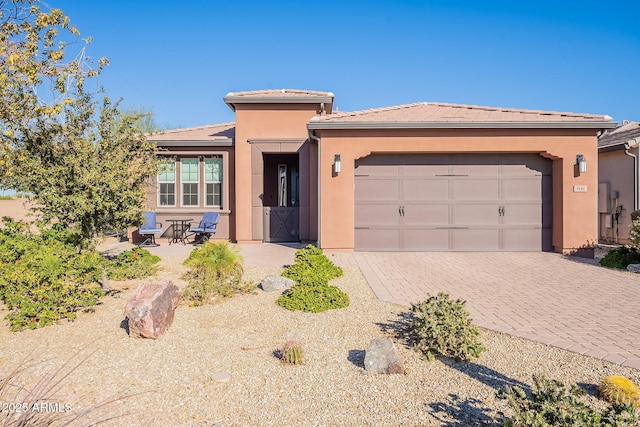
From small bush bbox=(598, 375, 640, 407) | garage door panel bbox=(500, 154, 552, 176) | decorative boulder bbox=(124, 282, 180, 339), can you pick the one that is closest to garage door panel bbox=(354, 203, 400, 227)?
garage door panel bbox=(500, 154, 552, 176)

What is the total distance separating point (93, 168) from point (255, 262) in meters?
4.18

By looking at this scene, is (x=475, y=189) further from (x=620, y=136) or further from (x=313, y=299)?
(x=620, y=136)

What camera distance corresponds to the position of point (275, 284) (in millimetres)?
6926

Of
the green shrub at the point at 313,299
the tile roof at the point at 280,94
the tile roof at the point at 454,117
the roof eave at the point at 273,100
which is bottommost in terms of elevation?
the green shrub at the point at 313,299

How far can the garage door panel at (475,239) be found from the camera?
11.4 meters

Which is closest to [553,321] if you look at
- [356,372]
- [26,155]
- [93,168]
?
[356,372]

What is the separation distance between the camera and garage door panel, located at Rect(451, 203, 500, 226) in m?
11.4

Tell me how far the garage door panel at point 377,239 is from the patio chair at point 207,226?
466 cm

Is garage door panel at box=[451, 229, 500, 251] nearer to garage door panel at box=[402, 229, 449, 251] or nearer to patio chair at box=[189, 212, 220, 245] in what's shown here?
garage door panel at box=[402, 229, 449, 251]

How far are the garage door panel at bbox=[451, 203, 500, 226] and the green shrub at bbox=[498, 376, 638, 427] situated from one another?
29.6 ft

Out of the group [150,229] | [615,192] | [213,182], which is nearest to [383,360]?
[150,229]

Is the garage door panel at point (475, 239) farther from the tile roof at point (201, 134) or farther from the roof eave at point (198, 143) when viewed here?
the tile roof at point (201, 134)

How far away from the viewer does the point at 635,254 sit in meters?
9.26

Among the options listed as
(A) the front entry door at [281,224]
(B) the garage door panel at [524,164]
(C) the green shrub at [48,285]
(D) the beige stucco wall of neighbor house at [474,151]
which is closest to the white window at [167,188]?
(A) the front entry door at [281,224]
